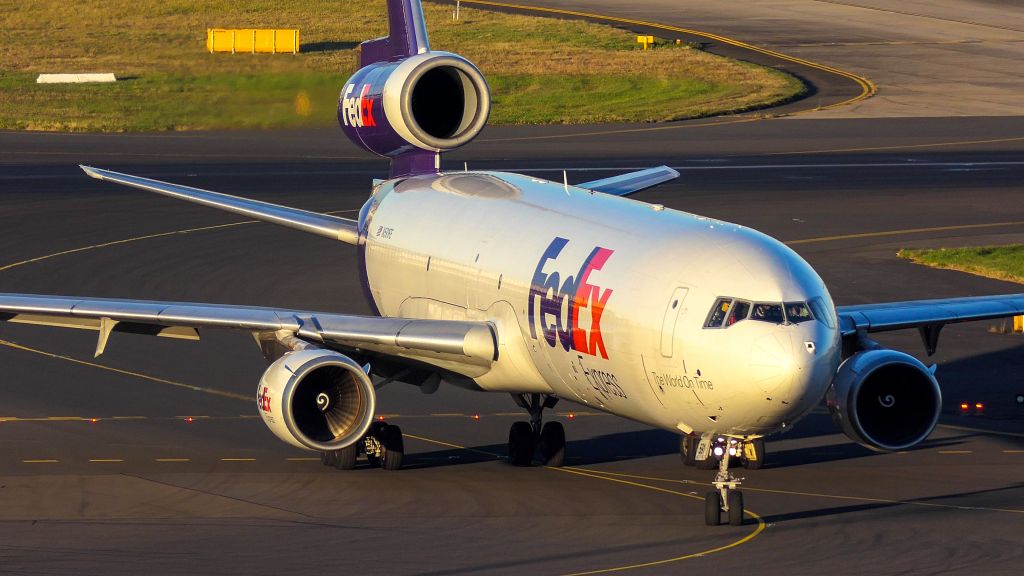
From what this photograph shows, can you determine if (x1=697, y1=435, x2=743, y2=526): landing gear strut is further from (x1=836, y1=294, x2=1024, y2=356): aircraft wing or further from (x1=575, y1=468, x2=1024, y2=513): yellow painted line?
(x1=836, y1=294, x2=1024, y2=356): aircraft wing

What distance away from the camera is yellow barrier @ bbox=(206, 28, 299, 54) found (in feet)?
194

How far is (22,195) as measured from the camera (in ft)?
207

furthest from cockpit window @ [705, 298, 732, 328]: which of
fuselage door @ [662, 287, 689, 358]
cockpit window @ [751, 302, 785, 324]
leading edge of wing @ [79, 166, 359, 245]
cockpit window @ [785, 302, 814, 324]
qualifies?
leading edge of wing @ [79, 166, 359, 245]

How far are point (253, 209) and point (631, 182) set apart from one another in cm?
820

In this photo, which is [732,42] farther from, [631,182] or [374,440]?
[374,440]

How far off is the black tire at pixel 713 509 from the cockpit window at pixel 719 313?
2773mm

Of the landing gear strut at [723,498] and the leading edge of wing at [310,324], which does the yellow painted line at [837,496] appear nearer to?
the landing gear strut at [723,498]

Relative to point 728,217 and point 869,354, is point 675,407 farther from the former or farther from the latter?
point 728,217

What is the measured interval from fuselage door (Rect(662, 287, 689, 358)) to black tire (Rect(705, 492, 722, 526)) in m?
2.33

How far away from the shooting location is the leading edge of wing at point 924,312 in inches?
1114

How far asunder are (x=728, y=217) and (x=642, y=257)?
33.6 metres

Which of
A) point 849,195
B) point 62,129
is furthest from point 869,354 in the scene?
point 62,129

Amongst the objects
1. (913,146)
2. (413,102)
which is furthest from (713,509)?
(913,146)

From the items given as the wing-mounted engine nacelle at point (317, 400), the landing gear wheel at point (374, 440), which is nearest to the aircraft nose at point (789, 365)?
the wing-mounted engine nacelle at point (317, 400)
